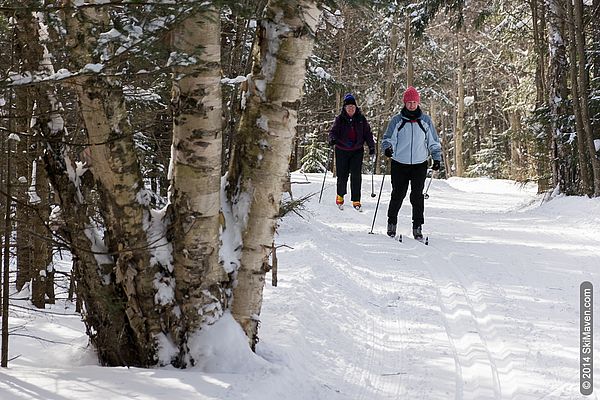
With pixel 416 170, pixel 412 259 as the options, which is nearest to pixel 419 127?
pixel 416 170

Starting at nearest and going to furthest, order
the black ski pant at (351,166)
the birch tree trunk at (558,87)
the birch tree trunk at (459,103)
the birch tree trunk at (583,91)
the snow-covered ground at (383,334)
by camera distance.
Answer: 1. the snow-covered ground at (383,334)
2. the birch tree trunk at (583,91)
3. the black ski pant at (351,166)
4. the birch tree trunk at (558,87)
5. the birch tree trunk at (459,103)

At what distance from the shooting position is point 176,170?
374 cm

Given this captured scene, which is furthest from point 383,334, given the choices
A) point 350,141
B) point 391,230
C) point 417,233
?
point 350,141

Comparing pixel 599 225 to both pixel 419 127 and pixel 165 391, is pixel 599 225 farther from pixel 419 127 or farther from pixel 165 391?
pixel 165 391

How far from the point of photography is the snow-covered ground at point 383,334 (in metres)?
3.46

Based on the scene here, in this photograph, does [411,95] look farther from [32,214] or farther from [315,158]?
[315,158]

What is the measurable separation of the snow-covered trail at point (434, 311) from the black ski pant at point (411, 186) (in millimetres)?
452

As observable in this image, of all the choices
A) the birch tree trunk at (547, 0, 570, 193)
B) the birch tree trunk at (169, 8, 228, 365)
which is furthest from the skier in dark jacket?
the birch tree trunk at (169, 8, 228, 365)

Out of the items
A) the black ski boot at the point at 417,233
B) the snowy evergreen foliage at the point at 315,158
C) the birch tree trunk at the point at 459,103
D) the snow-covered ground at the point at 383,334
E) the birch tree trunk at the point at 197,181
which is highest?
the birch tree trunk at the point at 459,103

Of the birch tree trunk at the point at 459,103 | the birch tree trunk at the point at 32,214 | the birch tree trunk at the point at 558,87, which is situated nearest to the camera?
the birch tree trunk at the point at 32,214

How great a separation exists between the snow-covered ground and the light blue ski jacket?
4.41 feet

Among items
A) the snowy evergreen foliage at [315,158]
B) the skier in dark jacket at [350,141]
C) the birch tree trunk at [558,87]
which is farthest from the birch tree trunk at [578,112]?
the snowy evergreen foliage at [315,158]

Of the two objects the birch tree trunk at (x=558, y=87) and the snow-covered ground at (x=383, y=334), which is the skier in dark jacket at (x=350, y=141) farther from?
the birch tree trunk at (x=558, y=87)

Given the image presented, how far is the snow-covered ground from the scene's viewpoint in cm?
346
